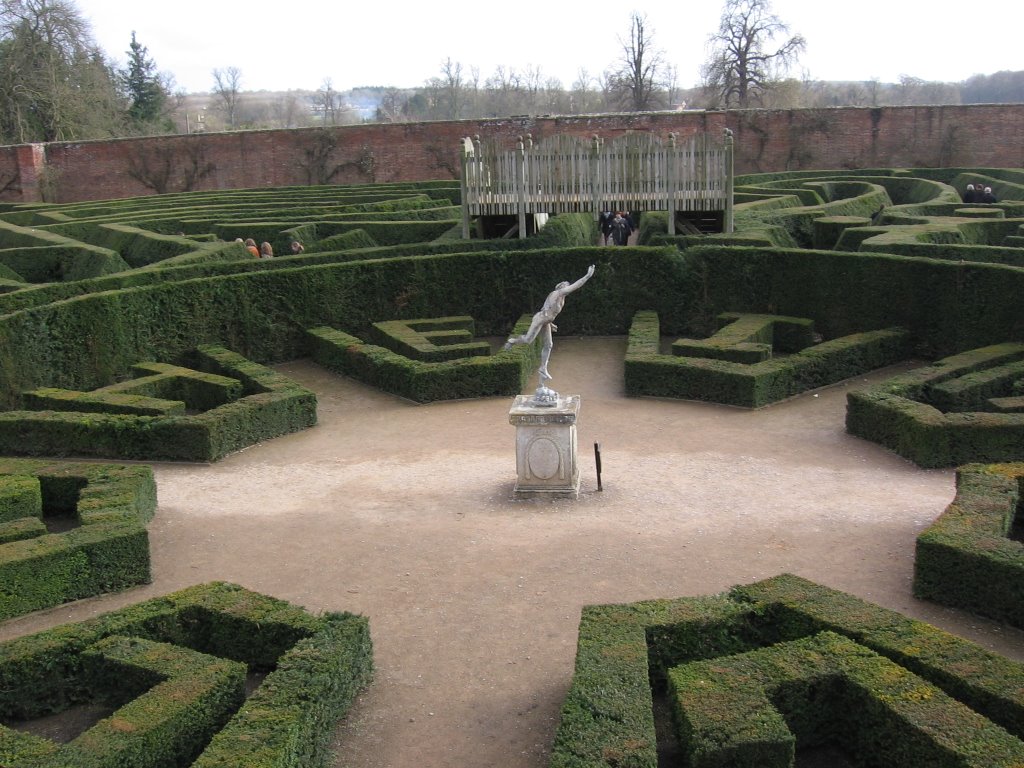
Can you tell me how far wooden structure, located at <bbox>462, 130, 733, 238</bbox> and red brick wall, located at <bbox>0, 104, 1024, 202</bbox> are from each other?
18.1m

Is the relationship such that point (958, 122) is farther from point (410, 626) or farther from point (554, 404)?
point (410, 626)

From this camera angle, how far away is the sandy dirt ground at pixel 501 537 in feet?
27.3

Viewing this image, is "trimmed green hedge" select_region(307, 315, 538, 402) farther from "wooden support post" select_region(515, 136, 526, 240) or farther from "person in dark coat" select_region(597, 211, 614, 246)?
"person in dark coat" select_region(597, 211, 614, 246)

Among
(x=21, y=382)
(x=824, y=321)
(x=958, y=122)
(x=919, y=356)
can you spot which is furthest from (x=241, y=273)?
(x=958, y=122)

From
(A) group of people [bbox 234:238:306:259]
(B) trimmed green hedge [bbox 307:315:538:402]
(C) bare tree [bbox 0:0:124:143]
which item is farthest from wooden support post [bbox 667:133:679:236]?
(C) bare tree [bbox 0:0:124:143]

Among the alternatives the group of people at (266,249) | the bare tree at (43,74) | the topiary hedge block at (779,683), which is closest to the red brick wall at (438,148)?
the bare tree at (43,74)

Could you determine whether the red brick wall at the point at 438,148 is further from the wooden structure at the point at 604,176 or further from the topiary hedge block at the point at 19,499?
the topiary hedge block at the point at 19,499

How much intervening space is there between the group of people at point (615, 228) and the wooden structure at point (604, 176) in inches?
154

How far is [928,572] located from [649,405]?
7.64 m

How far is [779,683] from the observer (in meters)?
7.44

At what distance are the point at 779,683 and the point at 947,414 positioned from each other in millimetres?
7333

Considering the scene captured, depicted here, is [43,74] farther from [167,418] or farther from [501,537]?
[501,537]

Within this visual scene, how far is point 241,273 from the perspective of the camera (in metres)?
20.3

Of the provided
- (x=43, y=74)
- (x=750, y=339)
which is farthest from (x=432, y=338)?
(x=43, y=74)
